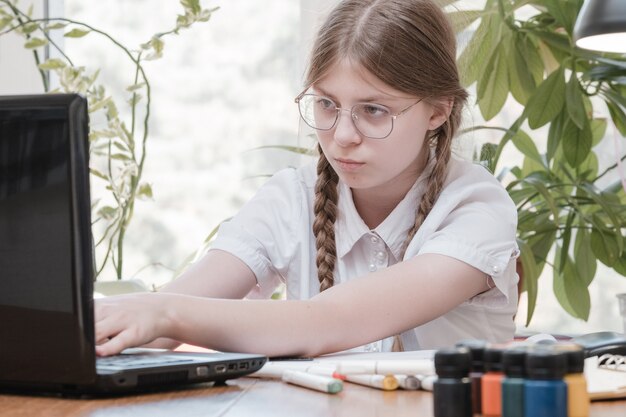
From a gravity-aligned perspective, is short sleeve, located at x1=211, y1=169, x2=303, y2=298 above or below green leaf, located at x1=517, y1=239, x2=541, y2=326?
above

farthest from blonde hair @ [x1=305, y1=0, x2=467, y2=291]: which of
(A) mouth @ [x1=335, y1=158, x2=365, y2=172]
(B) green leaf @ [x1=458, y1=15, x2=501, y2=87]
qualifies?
(B) green leaf @ [x1=458, y1=15, x2=501, y2=87]

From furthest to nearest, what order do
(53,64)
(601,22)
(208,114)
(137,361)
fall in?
1. (208,114)
2. (53,64)
3. (601,22)
4. (137,361)

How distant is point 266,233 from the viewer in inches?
58.5

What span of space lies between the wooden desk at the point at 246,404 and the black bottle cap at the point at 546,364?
200 mm

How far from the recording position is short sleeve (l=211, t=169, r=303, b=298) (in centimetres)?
146

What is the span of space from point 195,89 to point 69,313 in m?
1.93

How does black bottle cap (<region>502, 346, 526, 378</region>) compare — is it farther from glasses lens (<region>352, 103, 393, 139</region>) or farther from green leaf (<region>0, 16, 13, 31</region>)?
green leaf (<region>0, 16, 13, 31</region>)

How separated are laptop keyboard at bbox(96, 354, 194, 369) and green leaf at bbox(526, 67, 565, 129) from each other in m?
1.41

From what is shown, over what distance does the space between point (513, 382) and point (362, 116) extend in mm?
779

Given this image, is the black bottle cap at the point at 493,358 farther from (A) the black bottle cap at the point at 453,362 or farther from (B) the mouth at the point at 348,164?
(B) the mouth at the point at 348,164

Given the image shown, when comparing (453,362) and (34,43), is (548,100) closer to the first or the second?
(34,43)

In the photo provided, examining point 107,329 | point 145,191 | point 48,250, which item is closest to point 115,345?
point 107,329

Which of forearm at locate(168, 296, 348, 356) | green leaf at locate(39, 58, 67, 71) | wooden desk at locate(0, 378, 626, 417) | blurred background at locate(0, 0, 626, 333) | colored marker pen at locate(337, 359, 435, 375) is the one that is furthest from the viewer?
blurred background at locate(0, 0, 626, 333)

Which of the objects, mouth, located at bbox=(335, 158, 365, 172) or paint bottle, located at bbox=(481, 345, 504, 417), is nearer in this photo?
paint bottle, located at bbox=(481, 345, 504, 417)
